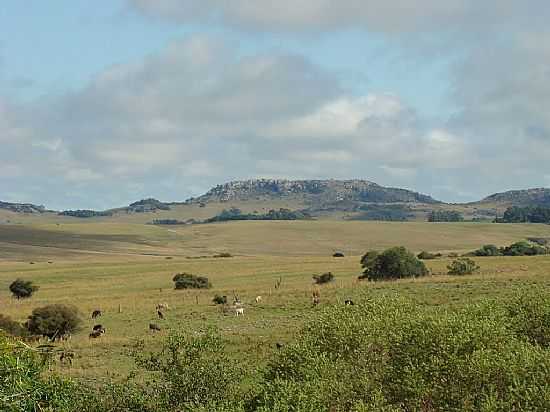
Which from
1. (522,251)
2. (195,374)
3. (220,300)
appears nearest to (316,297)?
(220,300)

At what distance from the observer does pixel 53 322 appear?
142ft

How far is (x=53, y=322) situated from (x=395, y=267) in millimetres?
35885

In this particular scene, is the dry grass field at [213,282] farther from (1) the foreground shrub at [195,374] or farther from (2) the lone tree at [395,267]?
(1) the foreground shrub at [195,374]

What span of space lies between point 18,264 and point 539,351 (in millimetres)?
112472

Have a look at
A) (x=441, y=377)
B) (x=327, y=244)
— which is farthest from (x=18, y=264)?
(x=441, y=377)

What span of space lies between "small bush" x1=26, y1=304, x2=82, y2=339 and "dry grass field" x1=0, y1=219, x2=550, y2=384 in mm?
989

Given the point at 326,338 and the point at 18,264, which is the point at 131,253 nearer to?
the point at 18,264

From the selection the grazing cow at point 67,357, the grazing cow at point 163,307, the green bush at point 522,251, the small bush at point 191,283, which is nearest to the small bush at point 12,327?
the grazing cow at point 67,357

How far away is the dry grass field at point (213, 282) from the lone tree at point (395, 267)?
237cm

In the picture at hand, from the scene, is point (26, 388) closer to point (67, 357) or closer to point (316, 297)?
point (67, 357)

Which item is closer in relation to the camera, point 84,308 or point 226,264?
point 84,308

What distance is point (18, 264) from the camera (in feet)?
384

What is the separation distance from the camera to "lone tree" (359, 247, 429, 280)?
66.7 meters

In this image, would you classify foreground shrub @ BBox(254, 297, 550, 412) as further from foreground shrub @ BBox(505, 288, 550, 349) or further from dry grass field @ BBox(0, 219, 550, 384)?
dry grass field @ BBox(0, 219, 550, 384)
